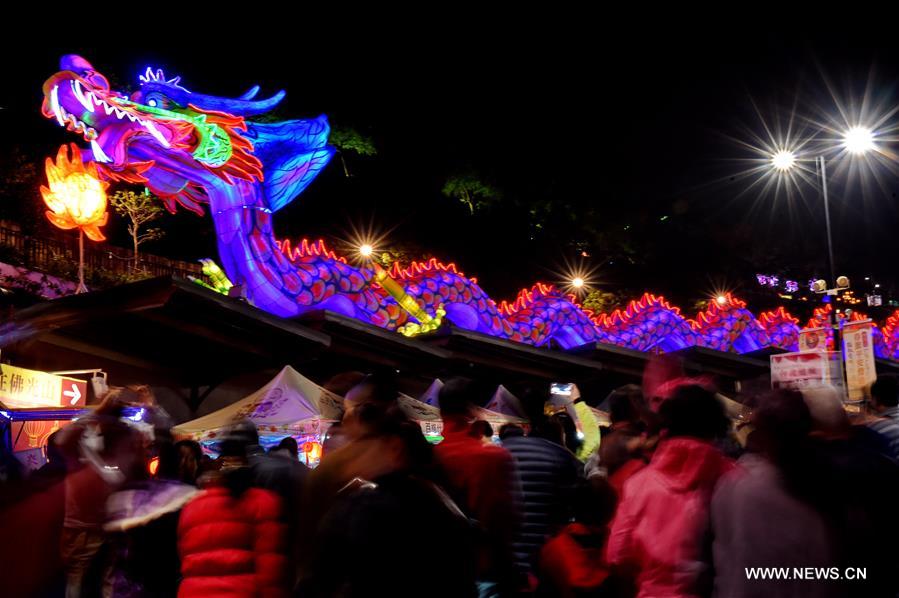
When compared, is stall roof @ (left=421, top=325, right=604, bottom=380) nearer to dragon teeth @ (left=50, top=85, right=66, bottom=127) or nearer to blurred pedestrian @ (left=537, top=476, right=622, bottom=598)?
dragon teeth @ (left=50, top=85, right=66, bottom=127)

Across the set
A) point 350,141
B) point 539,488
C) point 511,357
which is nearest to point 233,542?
point 539,488

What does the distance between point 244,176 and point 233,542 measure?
11.6m

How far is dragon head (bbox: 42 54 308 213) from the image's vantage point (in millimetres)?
13211

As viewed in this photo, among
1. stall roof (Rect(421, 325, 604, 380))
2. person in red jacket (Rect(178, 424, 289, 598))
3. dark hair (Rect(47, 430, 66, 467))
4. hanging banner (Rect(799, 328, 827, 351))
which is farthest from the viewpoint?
stall roof (Rect(421, 325, 604, 380))

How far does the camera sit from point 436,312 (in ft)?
57.8

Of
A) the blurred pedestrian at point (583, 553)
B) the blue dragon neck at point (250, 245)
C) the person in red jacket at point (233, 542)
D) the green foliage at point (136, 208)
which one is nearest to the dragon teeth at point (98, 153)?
the blue dragon neck at point (250, 245)

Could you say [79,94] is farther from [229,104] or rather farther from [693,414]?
[693,414]

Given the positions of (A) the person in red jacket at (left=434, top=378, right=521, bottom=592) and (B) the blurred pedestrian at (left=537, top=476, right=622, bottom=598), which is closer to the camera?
(B) the blurred pedestrian at (left=537, top=476, right=622, bottom=598)

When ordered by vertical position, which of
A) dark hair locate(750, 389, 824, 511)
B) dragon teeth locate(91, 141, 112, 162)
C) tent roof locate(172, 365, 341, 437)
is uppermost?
dragon teeth locate(91, 141, 112, 162)

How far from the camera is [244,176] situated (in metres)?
15.2

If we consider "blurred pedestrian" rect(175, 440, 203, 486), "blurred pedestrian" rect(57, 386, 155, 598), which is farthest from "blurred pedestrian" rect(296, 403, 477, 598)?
"blurred pedestrian" rect(175, 440, 203, 486)

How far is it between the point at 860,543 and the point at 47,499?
12.2 ft

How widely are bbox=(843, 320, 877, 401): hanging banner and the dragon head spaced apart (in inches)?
445

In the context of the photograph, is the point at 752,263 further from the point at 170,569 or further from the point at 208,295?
the point at 170,569
